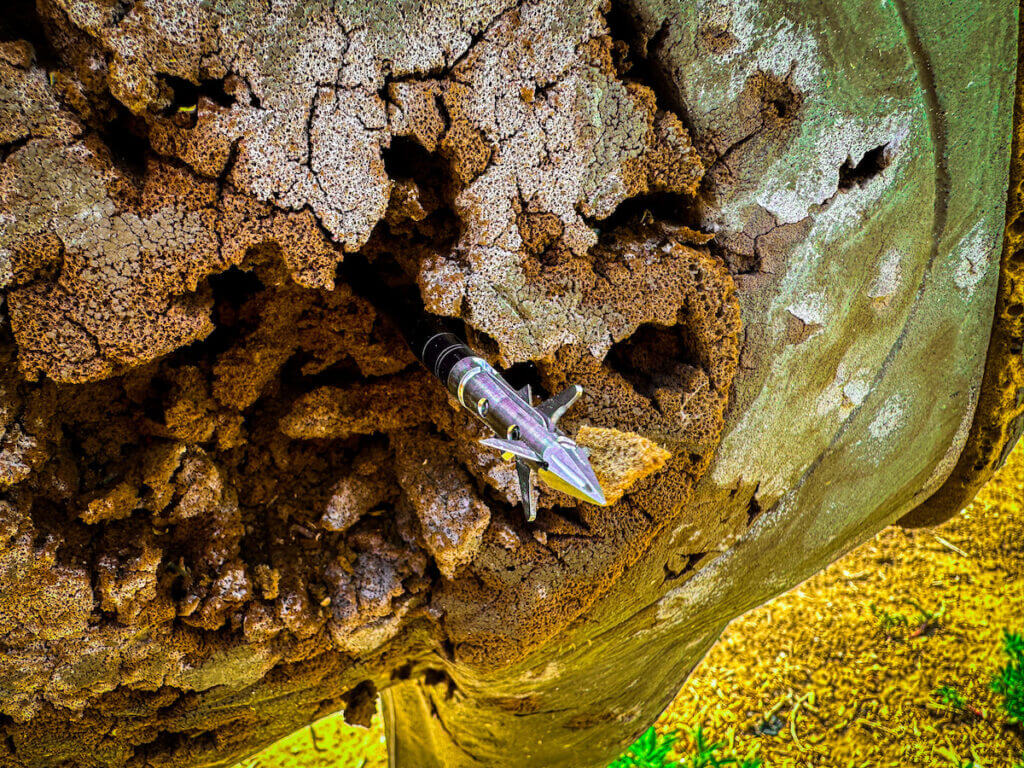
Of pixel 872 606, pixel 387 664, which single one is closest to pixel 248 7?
pixel 387 664

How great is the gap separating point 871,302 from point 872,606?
2.33 m

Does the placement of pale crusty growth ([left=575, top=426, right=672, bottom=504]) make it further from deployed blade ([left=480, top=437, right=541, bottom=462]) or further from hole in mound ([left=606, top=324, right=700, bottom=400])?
deployed blade ([left=480, top=437, right=541, bottom=462])

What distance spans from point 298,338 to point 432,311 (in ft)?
0.95

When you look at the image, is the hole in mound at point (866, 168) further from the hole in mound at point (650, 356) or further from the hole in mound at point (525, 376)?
the hole in mound at point (525, 376)

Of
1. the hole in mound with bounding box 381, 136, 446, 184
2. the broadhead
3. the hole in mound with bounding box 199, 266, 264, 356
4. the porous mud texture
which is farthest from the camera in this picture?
the hole in mound with bounding box 199, 266, 264, 356

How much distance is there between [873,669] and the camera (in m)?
3.00

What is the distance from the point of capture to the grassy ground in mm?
2771

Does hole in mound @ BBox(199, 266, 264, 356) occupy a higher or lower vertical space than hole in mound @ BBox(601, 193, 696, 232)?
higher

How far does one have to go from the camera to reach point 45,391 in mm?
Answer: 1057

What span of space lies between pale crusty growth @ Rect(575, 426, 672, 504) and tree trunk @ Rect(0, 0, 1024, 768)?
98 mm

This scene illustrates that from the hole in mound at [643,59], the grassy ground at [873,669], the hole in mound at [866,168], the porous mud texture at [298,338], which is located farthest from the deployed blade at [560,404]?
the grassy ground at [873,669]

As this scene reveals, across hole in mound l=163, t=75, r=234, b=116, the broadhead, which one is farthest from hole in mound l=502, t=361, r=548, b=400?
hole in mound l=163, t=75, r=234, b=116

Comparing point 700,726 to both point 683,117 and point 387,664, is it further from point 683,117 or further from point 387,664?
point 683,117

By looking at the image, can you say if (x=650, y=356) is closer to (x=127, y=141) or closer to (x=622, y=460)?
(x=622, y=460)
